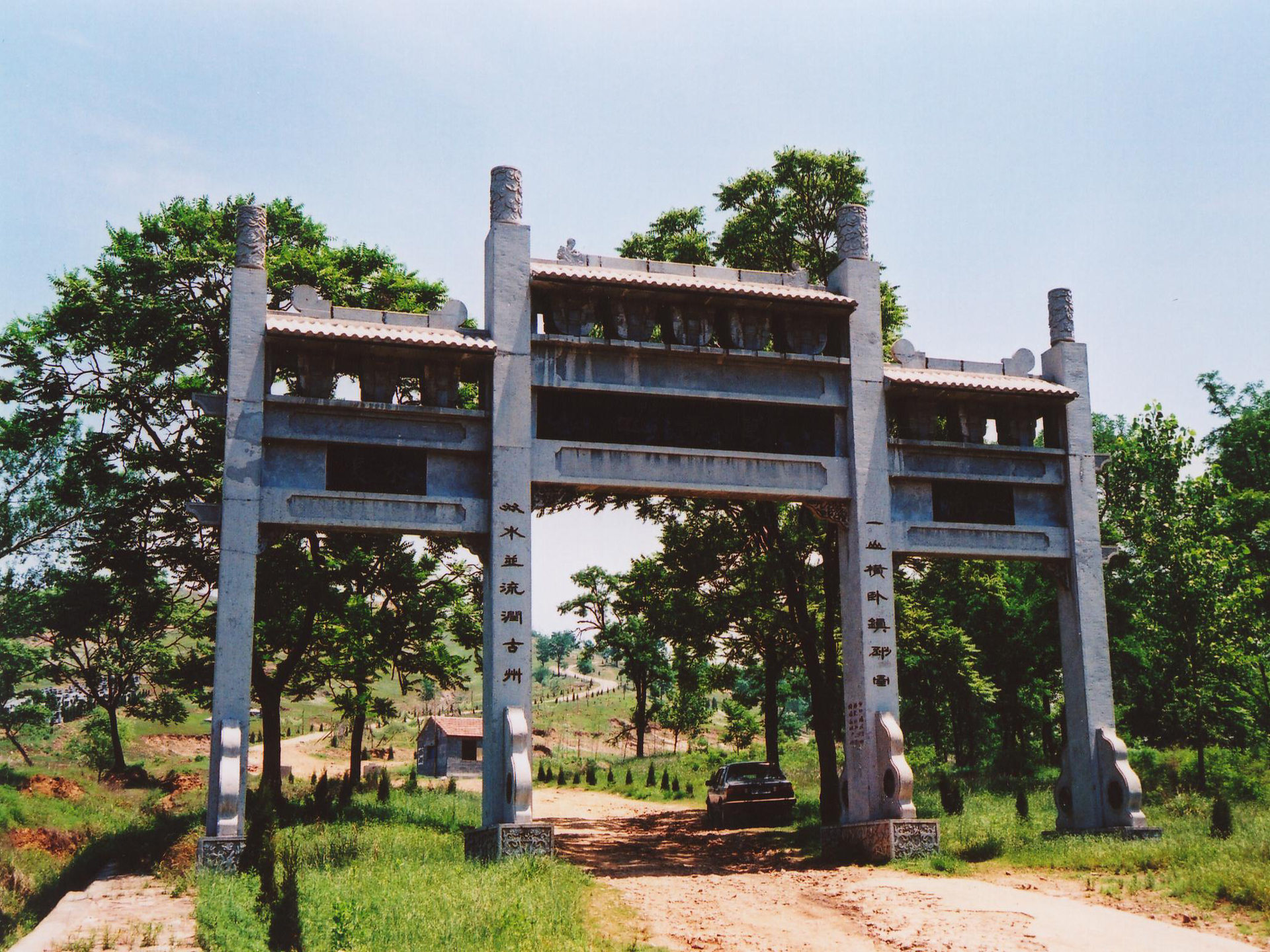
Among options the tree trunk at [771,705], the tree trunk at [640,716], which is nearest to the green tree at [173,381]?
the tree trunk at [771,705]

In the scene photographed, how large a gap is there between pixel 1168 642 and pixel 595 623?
34.4 m

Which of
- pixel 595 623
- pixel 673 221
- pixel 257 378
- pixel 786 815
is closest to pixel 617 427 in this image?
pixel 257 378

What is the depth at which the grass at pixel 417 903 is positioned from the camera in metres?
11.2

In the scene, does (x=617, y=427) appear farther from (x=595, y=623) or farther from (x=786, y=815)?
(x=595, y=623)

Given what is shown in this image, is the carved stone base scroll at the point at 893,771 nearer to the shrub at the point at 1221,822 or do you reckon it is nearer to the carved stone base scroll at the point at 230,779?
the shrub at the point at 1221,822

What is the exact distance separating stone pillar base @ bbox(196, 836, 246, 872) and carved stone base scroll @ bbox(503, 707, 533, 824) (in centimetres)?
389

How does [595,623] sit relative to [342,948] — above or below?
above

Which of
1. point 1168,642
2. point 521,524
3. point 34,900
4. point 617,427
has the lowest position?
point 34,900

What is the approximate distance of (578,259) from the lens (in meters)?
19.0

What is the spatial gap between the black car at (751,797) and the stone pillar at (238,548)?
13.7m

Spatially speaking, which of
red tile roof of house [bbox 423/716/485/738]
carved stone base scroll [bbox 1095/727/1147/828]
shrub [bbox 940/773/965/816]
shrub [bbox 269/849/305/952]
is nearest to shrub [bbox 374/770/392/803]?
shrub [bbox 940/773/965/816]

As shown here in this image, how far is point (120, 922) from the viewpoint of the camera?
1168 centimetres

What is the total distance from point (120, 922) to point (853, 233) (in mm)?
16281

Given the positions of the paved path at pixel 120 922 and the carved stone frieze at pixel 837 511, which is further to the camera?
the carved stone frieze at pixel 837 511
